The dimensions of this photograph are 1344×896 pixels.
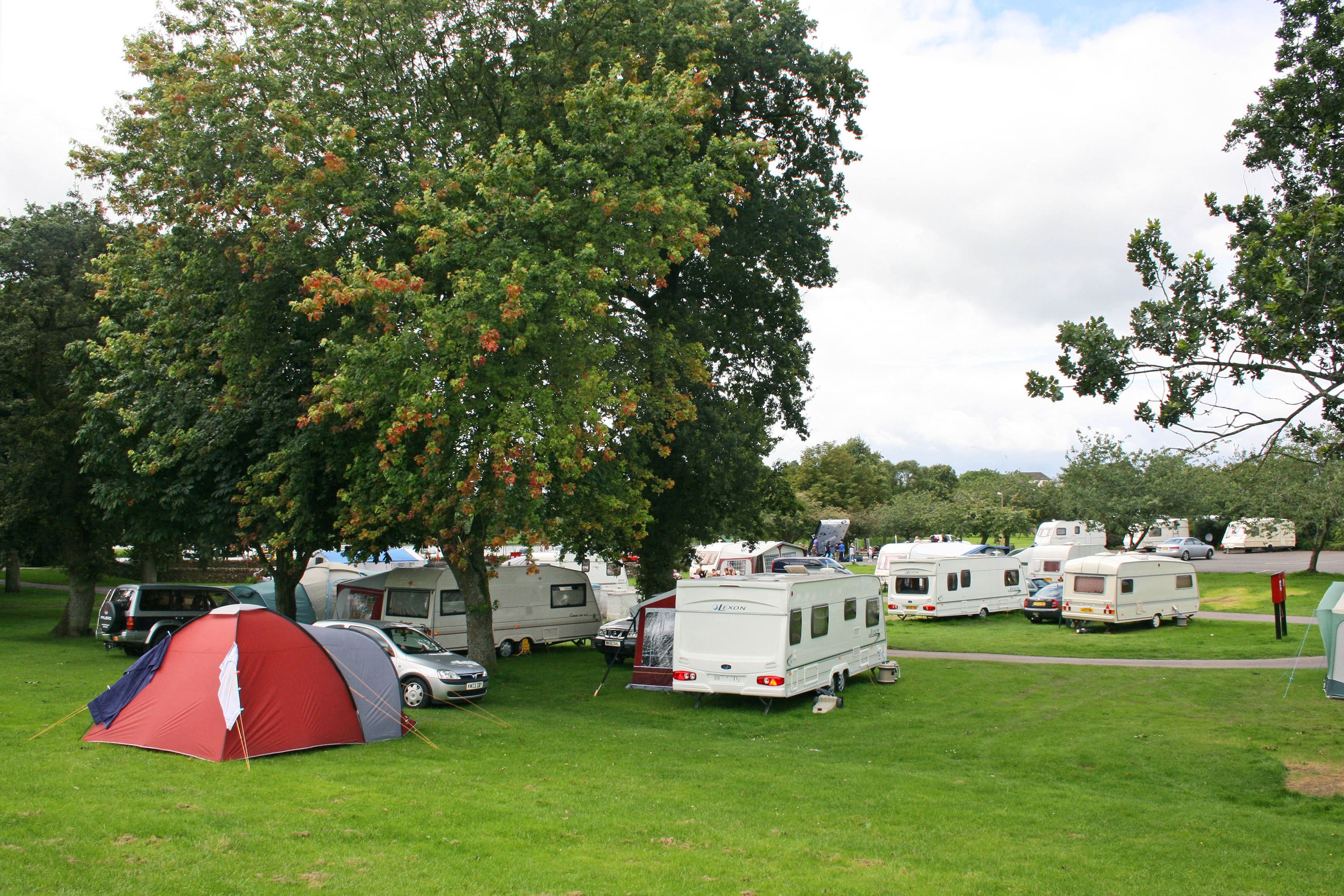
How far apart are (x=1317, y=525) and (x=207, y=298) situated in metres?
48.0

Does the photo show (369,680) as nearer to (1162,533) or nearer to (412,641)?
(412,641)

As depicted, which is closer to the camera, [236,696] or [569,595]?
[236,696]

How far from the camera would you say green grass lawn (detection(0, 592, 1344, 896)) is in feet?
25.2

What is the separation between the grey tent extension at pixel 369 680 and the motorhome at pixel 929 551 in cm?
2548

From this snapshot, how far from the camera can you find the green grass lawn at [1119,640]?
25391mm

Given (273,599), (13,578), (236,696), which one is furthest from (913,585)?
(13,578)

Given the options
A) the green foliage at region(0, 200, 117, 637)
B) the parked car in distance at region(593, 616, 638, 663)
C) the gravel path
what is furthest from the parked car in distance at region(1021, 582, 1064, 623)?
the green foliage at region(0, 200, 117, 637)

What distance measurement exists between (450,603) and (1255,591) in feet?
117

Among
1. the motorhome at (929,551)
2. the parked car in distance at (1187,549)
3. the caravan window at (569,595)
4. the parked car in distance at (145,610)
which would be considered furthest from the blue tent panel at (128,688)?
the parked car in distance at (1187,549)

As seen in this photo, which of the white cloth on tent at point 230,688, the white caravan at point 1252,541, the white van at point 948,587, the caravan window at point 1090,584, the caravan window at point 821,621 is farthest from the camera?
the white caravan at point 1252,541

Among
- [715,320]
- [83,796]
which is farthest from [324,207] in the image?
[83,796]

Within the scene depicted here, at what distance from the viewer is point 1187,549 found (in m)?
59.4

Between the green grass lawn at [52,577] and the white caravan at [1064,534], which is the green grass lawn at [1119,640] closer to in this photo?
the white caravan at [1064,534]

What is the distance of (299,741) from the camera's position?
1237 cm
